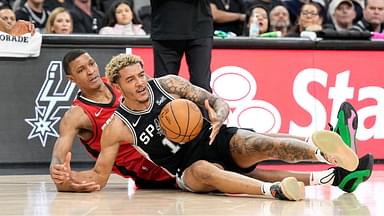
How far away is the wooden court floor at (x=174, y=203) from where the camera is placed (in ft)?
19.0

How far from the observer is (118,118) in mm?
6859

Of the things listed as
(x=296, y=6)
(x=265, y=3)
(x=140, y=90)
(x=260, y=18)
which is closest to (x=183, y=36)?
(x=140, y=90)

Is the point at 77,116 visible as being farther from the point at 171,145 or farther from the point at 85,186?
the point at 171,145

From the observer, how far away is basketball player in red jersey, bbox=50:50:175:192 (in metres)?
7.28

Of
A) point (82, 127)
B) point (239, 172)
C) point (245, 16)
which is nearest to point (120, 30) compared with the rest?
point (245, 16)

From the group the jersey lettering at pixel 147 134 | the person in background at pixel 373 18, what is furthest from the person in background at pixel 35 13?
the jersey lettering at pixel 147 134

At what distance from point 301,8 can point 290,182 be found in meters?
5.86

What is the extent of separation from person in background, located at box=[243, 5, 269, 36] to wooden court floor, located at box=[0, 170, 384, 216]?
12.3ft

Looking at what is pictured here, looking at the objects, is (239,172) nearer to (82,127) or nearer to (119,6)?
(82,127)

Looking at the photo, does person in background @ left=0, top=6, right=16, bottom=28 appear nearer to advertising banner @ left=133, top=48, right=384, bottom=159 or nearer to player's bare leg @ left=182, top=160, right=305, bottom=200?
advertising banner @ left=133, top=48, right=384, bottom=159

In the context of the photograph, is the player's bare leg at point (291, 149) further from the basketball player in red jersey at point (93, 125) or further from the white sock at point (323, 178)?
the basketball player in red jersey at point (93, 125)

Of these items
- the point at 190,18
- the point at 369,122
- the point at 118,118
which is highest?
the point at 190,18

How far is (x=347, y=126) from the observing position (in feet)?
22.2

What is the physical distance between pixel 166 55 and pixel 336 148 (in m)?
2.15
